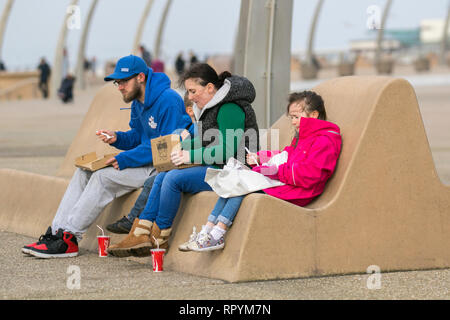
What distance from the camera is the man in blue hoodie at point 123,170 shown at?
6.85 m

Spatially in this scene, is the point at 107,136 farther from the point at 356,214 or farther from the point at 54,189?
the point at 356,214

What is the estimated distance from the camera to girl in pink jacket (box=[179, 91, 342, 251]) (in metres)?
5.89

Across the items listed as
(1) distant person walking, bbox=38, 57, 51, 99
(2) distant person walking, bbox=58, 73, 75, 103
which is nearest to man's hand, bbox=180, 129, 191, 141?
(2) distant person walking, bbox=58, 73, 75, 103

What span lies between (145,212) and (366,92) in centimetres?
165

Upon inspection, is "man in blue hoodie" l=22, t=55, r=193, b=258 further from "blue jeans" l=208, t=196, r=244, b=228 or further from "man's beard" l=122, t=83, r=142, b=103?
"blue jeans" l=208, t=196, r=244, b=228

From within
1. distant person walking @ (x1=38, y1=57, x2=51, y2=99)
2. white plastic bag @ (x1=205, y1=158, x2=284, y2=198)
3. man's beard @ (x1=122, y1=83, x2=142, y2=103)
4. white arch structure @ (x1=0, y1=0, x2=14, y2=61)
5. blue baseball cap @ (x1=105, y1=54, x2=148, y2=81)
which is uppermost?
blue baseball cap @ (x1=105, y1=54, x2=148, y2=81)

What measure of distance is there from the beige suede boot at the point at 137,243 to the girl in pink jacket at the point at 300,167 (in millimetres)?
436

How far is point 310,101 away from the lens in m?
6.31

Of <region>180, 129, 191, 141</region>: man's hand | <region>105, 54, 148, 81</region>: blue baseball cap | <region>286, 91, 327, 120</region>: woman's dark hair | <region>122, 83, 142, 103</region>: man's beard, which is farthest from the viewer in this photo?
<region>122, 83, 142, 103</region>: man's beard

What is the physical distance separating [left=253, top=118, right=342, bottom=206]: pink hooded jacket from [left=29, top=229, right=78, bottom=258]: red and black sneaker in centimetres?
154

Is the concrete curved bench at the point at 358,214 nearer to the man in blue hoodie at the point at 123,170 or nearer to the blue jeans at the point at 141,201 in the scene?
the blue jeans at the point at 141,201

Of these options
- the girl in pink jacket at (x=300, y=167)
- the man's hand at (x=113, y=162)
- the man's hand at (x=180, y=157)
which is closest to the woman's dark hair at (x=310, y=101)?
the girl in pink jacket at (x=300, y=167)

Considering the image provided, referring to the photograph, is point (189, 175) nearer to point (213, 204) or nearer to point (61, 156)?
point (213, 204)

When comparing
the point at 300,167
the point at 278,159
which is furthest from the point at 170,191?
the point at 300,167
